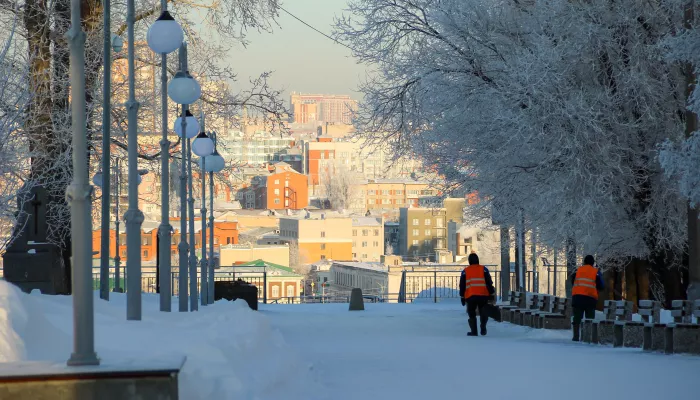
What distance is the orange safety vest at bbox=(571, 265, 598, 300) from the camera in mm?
20750

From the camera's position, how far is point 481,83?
26.3 metres

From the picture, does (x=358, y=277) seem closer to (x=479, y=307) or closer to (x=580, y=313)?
(x=479, y=307)

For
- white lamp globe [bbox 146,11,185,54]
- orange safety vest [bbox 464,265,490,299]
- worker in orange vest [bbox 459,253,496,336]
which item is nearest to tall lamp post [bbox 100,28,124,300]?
white lamp globe [bbox 146,11,185,54]

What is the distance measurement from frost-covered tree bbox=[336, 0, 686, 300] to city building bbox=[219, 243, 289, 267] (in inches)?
5333

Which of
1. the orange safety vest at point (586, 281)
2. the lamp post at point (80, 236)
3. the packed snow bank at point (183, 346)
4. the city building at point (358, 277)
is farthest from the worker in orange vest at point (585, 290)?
the city building at point (358, 277)

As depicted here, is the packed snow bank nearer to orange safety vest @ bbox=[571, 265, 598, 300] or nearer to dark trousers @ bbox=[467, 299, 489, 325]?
dark trousers @ bbox=[467, 299, 489, 325]

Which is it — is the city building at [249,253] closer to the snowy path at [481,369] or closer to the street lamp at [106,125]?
the street lamp at [106,125]

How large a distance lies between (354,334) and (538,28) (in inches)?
303

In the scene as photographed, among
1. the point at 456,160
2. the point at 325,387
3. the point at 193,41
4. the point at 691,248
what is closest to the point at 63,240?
the point at 193,41

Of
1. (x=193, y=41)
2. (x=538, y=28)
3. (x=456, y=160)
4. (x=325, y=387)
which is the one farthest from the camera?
(x=193, y=41)

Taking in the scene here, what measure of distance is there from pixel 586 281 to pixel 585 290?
0.20m

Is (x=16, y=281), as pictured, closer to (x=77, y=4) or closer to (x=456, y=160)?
(x=77, y=4)

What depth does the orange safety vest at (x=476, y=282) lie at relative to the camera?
2167 cm

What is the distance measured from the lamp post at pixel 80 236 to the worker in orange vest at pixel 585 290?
13829 millimetres
